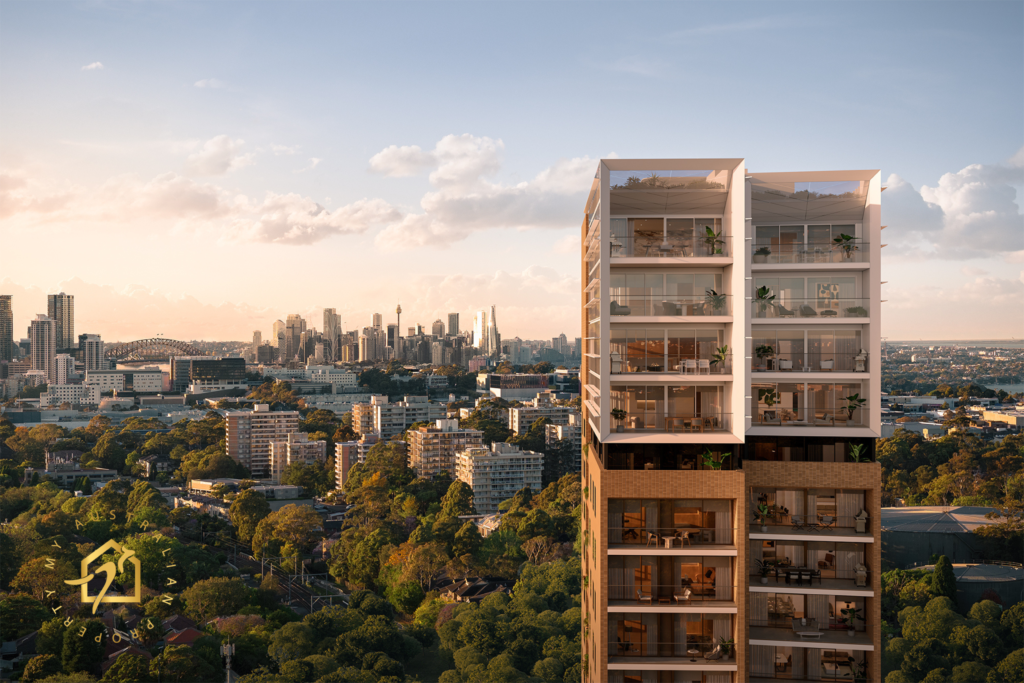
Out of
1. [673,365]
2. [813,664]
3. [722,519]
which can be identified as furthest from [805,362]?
[813,664]

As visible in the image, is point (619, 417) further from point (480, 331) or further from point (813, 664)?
point (480, 331)

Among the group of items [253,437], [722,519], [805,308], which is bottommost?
[253,437]

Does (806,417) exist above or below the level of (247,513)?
above

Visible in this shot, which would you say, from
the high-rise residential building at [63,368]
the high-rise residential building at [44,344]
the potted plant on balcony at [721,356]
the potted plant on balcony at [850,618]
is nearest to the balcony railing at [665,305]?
the potted plant on balcony at [721,356]

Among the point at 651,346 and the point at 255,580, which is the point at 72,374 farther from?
the point at 651,346

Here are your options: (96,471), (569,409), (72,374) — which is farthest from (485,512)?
(72,374)

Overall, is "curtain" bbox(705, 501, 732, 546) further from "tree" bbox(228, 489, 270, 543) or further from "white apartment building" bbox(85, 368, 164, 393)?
"white apartment building" bbox(85, 368, 164, 393)

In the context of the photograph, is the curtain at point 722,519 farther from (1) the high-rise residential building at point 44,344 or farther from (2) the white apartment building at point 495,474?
(1) the high-rise residential building at point 44,344
